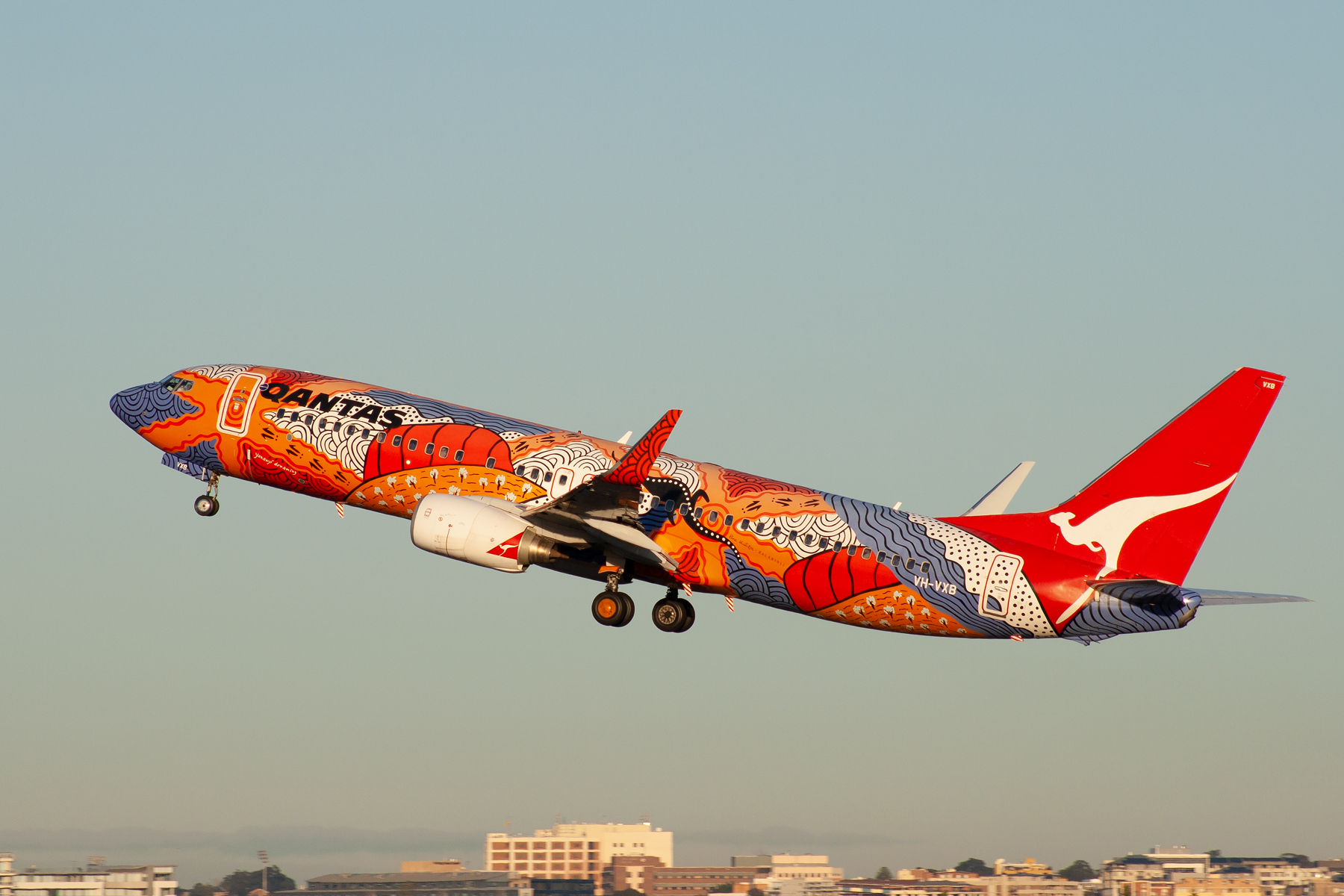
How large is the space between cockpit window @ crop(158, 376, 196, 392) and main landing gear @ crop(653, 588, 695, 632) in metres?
16.2

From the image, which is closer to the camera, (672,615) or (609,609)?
(609,609)

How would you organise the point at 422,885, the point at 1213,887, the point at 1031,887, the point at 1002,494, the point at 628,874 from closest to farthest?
the point at 1002,494
the point at 422,885
the point at 628,874
the point at 1031,887
the point at 1213,887

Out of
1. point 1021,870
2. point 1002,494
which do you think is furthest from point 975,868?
point 1002,494

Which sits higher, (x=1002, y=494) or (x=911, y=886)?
(x=1002, y=494)

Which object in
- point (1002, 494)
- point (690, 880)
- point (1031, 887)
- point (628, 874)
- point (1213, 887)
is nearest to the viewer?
point (1002, 494)

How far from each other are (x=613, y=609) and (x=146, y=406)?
17.1 m

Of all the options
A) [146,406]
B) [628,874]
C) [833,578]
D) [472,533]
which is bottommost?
[628,874]

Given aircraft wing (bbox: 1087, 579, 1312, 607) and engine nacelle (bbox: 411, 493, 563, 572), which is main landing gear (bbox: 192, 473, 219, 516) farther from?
aircraft wing (bbox: 1087, 579, 1312, 607)

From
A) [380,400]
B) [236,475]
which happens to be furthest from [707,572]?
[236,475]

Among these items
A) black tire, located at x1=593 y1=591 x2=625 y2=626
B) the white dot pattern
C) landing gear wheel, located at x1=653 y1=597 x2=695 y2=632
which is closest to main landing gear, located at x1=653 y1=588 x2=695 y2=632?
landing gear wheel, located at x1=653 y1=597 x2=695 y2=632

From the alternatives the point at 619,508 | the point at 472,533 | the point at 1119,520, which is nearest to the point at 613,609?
the point at 619,508

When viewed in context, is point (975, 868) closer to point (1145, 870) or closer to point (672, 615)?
point (1145, 870)

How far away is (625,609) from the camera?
44.3 m

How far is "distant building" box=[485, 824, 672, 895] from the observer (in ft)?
296
